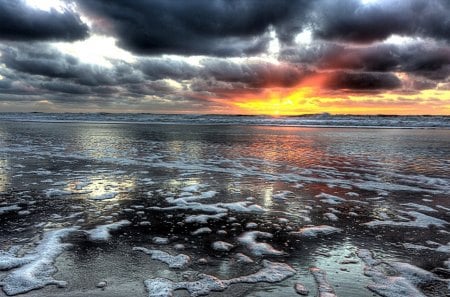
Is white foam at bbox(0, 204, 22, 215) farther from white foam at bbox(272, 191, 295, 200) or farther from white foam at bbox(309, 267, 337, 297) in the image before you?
white foam at bbox(309, 267, 337, 297)

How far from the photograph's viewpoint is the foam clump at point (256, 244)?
3.87 meters

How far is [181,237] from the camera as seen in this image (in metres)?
4.33

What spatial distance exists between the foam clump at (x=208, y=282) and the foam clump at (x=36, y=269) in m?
0.82

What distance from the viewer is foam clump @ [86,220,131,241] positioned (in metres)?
4.26

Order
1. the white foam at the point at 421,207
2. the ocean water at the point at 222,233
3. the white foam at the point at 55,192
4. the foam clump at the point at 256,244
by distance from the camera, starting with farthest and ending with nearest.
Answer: the white foam at the point at 55,192 → the white foam at the point at 421,207 → the foam clump at the point at 256,244 → the ocean water at the point at 222,233

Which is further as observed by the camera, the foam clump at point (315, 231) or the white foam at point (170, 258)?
the foam clump at point (315, 231)

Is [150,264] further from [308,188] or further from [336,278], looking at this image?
[308,188]

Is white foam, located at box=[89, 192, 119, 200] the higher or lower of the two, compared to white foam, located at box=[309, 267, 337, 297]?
lower

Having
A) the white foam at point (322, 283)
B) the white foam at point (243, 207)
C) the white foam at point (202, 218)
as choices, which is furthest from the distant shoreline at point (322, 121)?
the white foam at point (322, 283)

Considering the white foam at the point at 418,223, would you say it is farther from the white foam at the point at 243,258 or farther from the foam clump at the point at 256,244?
the white foam at the point at 243,258

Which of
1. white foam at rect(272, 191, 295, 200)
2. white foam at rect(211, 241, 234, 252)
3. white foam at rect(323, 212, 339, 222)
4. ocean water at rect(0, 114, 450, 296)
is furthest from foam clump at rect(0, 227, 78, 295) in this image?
white foam at rect(272, 191, 295, 200)

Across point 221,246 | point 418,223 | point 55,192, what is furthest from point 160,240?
point 418,223

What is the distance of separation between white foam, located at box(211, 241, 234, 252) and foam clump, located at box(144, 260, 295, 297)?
0.60 meters

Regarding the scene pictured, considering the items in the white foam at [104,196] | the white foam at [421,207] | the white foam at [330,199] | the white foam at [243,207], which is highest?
the white foam at [104,196]
